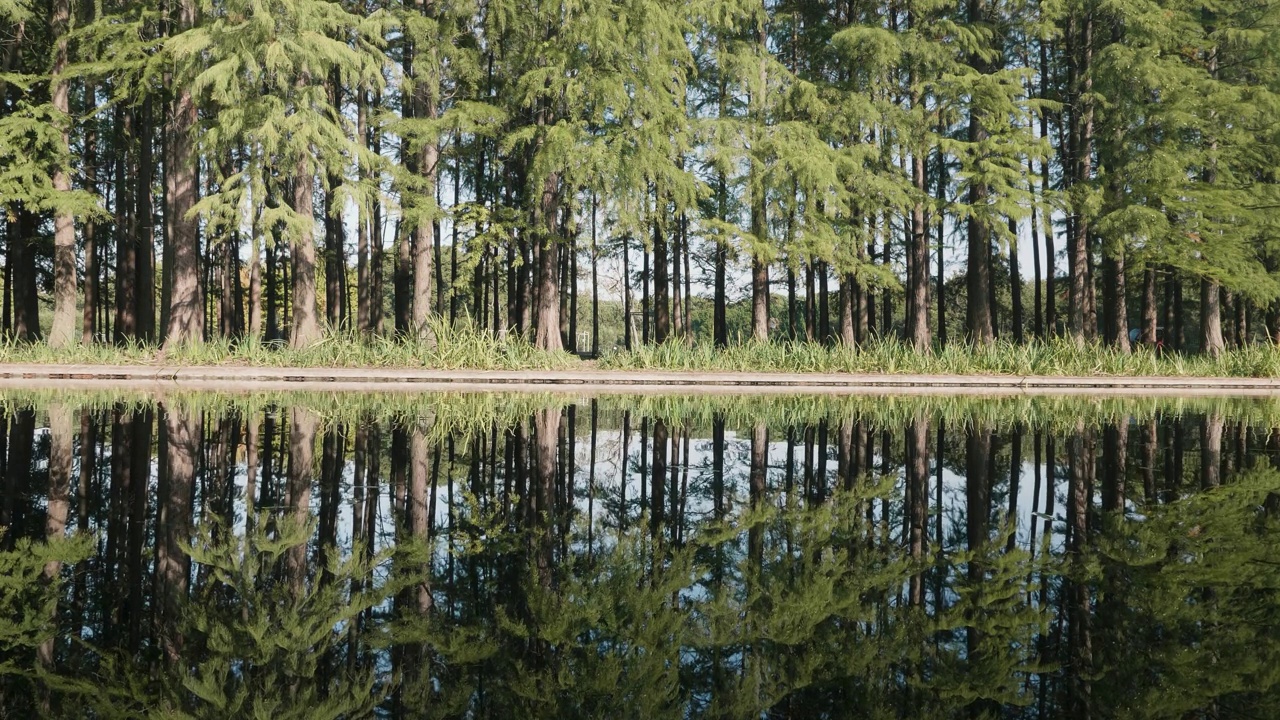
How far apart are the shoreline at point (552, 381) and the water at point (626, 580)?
820cm

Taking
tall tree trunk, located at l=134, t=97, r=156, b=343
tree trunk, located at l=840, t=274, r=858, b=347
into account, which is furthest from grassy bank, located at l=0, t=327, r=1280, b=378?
tall tree trunk, located at l=134, t=97, r=156, b=343

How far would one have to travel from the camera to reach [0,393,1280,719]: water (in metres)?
3.36

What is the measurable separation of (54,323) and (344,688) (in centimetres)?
2101

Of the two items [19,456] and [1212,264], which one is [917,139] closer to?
[1212,264]

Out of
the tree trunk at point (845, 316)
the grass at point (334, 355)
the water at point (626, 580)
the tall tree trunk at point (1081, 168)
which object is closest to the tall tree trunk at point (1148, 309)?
the tall tree trunk at point (1081, 168)

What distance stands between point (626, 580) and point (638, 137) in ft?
57.4

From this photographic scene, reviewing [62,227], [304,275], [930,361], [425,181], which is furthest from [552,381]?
[62,227]

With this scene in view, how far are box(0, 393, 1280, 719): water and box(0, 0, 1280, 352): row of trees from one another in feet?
38.1

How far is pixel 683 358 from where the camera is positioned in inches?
823

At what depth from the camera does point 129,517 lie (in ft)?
20.8

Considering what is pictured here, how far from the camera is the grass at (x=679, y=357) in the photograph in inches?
763

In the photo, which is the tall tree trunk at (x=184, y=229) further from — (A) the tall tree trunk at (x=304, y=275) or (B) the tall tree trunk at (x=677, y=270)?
(B) the tall tree trunk at (x=677, y=270)

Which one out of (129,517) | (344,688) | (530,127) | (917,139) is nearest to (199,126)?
(530,127)

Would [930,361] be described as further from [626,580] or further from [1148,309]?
[626,580]
